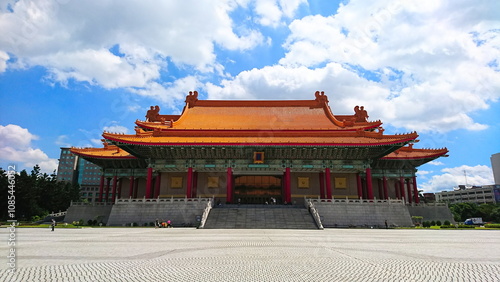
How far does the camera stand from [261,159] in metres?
32.1

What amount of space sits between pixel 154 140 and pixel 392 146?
2501cm

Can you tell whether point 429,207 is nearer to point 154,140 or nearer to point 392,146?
point 392,146

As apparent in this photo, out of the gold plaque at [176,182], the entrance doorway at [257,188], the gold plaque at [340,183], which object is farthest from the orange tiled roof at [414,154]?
the gold plaque at [176,182]

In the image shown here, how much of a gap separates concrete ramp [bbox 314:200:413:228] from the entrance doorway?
9.69m

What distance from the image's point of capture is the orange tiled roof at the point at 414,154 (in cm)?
3406

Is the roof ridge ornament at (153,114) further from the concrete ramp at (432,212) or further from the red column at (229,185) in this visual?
the concrete ramp at (432,212)

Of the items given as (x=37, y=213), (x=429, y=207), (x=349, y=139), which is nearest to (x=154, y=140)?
(x=349, y=139)

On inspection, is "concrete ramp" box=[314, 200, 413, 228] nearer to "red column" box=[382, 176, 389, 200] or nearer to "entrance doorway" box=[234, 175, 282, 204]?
"red column" box=[382, 176, 389, 200]

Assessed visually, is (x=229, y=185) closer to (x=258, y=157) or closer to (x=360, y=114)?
(x=258, y=157)

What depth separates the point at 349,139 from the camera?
3241 cm

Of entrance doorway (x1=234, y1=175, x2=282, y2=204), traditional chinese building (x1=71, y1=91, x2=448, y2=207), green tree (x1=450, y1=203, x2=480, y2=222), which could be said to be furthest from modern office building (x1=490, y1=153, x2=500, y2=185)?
entrance doorway (x1=234, y1=175, x2=282, y2=204)

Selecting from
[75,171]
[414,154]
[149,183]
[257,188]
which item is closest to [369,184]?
[414,154]

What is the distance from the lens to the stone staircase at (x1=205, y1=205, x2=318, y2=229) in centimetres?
2423

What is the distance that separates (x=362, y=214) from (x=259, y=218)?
9.73 m
